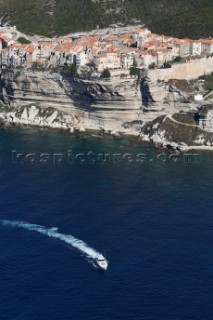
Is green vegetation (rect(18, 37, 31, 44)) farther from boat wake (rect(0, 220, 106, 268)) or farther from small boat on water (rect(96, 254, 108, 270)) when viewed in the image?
small boat on water (rect(96, 254, 108, 270))

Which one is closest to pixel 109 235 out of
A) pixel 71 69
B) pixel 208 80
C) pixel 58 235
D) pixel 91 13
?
pixel 58 235

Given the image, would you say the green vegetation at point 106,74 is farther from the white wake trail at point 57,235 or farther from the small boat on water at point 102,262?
the small boat on water at point 102,262

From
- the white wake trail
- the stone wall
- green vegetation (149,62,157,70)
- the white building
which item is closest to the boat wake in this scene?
the white wake trail

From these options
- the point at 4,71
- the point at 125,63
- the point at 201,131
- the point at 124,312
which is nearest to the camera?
the point at 124,312

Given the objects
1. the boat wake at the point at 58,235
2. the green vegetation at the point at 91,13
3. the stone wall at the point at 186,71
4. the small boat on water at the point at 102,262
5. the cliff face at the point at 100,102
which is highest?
the green vegetation at the point at 91,13

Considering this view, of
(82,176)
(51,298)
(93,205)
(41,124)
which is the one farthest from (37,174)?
(51,298)

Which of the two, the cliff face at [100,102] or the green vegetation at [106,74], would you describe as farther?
the cliff face at [100,102]

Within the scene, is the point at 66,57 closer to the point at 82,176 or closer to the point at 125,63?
the point at 125,63

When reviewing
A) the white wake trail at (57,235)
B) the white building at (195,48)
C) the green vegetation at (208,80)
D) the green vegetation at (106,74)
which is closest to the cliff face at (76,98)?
the green vegetation at (106,74)
